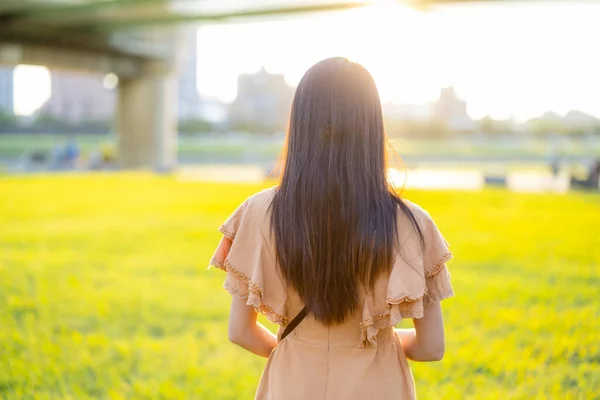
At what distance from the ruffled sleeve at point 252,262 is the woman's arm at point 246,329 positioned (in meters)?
0.07

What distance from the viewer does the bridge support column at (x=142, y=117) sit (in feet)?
119

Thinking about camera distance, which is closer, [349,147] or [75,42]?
[349,147]

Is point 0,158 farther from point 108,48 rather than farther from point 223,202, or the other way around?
point 223,202

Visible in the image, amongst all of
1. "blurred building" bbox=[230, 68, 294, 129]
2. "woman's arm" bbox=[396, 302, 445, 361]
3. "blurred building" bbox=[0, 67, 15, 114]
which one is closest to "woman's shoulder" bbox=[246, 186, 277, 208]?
"woman's arm" bbox=[396, 302, 445, 361]

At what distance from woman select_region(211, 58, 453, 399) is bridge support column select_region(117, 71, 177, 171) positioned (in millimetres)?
34649

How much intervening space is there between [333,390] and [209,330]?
13.9ft

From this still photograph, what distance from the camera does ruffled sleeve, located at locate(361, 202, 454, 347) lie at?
6.73 feet

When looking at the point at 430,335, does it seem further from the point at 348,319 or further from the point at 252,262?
the point at 252,262

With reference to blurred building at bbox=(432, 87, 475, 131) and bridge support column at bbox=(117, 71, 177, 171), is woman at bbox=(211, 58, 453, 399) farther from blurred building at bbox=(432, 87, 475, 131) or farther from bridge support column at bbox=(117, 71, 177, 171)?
blurred building at bbox=(432, 87, 475, 131)

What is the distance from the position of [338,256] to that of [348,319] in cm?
22

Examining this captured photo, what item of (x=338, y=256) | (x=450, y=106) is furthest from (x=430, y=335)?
(x=450, y=106)

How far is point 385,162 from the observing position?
6.90ft

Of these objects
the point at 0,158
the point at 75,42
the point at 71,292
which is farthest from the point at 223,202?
the point at 0,158

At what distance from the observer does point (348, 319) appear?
2170mm
